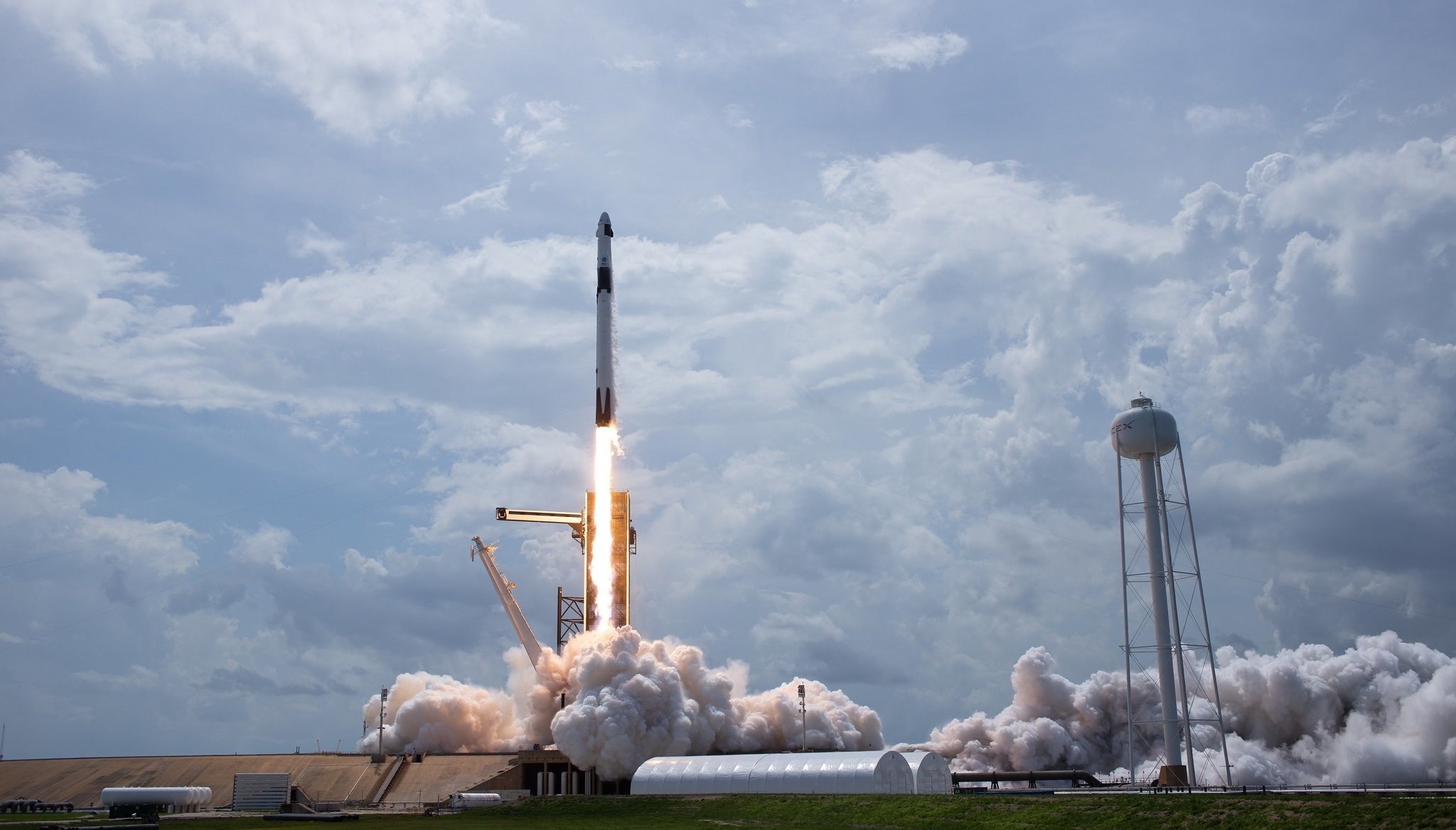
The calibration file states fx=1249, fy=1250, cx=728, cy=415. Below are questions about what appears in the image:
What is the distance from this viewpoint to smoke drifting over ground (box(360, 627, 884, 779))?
2908 inches

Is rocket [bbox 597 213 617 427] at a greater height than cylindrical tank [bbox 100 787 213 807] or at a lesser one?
greater

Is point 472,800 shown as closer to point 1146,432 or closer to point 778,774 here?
point 778,774

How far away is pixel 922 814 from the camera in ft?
170

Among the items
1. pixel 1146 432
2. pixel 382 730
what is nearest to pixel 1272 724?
pixel 1146 432

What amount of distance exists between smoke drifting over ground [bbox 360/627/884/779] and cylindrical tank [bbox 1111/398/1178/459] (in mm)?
30033

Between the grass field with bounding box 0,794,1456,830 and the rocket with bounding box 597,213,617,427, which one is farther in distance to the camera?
the rocket with bounding box 597,213,617,427

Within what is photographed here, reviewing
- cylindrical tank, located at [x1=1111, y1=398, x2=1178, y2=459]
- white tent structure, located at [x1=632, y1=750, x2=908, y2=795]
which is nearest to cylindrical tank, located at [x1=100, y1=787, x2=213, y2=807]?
white tent structure, located at [x1=632, y1=750, x2=908, y2=795]

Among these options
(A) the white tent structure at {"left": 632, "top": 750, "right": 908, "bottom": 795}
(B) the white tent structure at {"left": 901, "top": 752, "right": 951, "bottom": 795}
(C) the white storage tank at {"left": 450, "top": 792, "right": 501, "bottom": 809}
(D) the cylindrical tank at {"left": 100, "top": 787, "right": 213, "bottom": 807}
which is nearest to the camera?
(A) the white tent structure at {"left": 632, "top": 750, "right": 908, "bottom": 795}

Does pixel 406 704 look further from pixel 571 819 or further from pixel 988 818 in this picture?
pixel 988 818

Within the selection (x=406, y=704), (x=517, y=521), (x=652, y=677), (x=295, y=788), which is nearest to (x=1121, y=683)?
(x=652, y=677)

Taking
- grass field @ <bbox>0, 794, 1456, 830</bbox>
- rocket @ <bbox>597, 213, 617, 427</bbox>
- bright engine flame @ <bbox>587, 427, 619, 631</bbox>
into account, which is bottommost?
grass field @ <bbox>0, 794, 1456, 830</bbox>

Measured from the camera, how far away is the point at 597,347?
257 ft

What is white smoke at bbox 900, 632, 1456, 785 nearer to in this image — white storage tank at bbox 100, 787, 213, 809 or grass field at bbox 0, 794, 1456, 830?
grass field at bbox 0, 794, 1456, 830

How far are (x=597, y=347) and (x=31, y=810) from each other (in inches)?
1653
